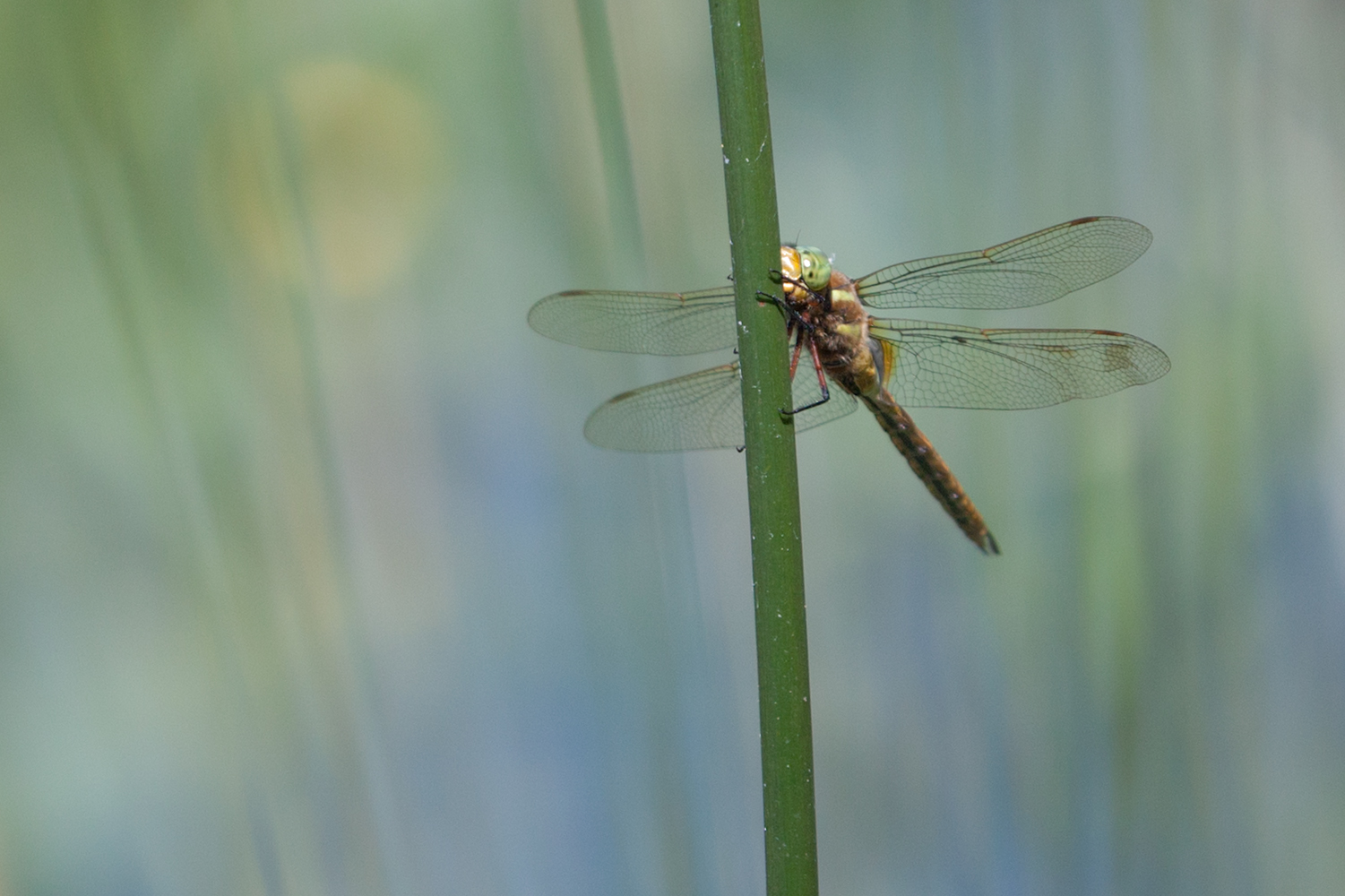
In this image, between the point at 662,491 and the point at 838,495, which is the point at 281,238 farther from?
the point at 838,495

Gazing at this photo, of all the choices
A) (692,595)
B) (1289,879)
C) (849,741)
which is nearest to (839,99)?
(692,595)

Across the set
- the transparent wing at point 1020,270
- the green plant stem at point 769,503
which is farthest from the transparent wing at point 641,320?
the green plant stem at point 769,503

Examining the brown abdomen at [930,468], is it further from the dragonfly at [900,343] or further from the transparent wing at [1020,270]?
the transparent wing at [1020,270]

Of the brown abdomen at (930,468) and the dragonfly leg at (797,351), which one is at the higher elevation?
the dragonfly leg at (797,351)

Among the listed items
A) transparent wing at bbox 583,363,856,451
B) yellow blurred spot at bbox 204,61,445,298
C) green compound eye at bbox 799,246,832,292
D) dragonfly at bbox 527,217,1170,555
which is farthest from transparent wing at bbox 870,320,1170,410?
yellow blurred spot at bbox 204,61,445,298

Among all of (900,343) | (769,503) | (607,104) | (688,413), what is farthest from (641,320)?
(769,503)

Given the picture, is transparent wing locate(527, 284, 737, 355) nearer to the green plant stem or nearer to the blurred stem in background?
the blurred stem in background

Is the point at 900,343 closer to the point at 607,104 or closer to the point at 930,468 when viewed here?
the point at 930,468
